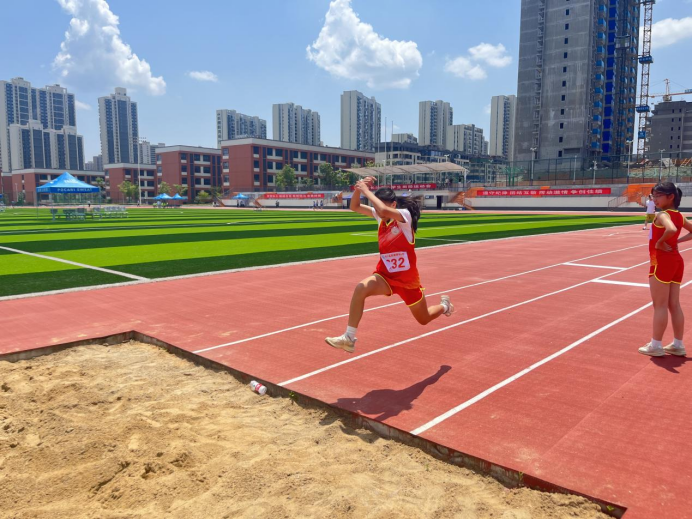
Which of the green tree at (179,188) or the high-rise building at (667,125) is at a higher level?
the high-rise building at (667,125)

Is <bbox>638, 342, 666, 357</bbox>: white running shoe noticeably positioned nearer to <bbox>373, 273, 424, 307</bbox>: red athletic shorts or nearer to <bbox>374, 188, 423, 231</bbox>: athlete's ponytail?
<bbox>373, 273, 424, 307</bbox>: red athletic shorts

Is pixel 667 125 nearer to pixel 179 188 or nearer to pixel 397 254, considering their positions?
pixel 179 188

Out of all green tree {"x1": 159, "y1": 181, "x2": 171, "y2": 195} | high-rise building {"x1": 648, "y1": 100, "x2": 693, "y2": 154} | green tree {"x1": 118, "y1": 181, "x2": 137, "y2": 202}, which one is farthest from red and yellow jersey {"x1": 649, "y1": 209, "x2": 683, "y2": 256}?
high-rise building {"x1": 648, "y1": 100, "x2": 693, "y2": 154}

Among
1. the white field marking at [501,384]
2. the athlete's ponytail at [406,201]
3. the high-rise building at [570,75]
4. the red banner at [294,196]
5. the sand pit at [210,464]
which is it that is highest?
the high-rise building at [570,75]

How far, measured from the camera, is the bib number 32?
→ 5.60 m

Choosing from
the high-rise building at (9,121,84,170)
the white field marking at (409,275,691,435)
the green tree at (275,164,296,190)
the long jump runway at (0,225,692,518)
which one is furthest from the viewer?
the high-rise building at (9,121,84,170)

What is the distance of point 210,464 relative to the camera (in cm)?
406

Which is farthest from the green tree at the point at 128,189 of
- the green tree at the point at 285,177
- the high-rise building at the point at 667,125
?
the high-rise building at the point at 667,125

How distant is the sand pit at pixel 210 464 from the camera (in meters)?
3.51

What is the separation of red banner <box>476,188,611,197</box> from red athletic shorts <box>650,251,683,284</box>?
63389 mm

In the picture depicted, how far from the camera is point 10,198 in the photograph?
530ft

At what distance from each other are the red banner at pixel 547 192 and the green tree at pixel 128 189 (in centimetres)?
9867

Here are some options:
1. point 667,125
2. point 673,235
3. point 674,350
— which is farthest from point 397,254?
point 667,125

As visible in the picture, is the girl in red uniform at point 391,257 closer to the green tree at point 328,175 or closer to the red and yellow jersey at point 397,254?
the red and yellow jersey at point 397,254
